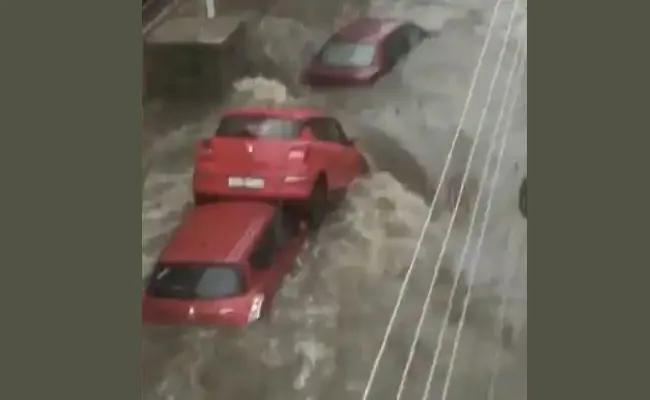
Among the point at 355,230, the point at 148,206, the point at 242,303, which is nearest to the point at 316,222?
the point at 355,230

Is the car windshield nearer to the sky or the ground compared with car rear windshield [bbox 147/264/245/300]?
nearer to the sky

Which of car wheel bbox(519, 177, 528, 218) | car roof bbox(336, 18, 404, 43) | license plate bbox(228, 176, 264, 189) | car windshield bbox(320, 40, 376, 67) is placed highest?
car roof bbox(336, 18, 404, 43)

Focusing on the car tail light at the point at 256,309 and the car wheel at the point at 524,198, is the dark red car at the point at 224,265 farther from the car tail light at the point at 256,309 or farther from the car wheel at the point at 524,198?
the car wheel at the point at 524,198

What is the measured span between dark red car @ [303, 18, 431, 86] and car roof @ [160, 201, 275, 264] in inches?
12.1

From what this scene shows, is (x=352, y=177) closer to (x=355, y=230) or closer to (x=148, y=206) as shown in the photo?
(x=355, y=230)

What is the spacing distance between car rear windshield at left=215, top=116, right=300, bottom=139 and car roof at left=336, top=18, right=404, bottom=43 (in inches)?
9.0

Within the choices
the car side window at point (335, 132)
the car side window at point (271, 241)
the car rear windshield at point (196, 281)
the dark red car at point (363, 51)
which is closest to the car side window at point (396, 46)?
the dark red car at point (363, 51)

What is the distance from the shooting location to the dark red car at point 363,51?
2.06 metres

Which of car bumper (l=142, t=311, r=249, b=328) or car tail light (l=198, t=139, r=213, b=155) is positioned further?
car tail light (l=198, t=139, r=213, b=155)

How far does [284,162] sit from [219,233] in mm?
205

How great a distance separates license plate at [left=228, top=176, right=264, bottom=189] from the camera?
6.73 feet

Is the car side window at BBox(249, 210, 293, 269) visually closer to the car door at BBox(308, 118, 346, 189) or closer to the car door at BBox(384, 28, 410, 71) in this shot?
the car door at BBox(308, 118, 346, 189)

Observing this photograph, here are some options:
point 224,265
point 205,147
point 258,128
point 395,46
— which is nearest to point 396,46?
point 395,46

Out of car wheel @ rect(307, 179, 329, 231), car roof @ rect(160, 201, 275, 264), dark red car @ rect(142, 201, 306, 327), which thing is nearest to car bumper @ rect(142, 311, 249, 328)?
dark red car @ rect(142, 201, 306, 327)
